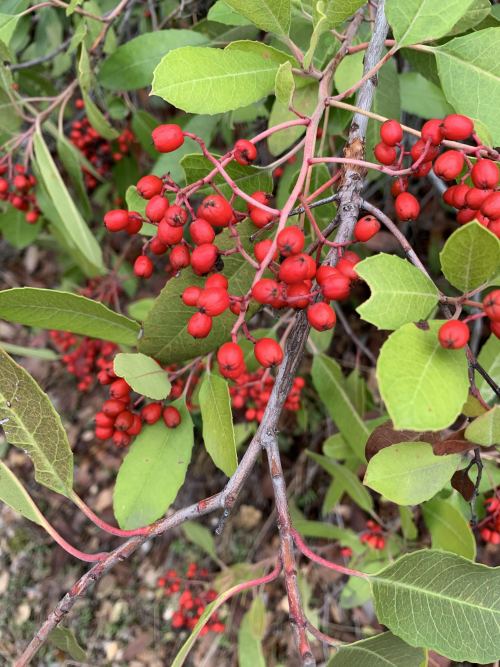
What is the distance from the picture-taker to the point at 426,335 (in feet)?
2.87

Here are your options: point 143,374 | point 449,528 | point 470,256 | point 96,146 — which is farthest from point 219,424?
point 96,146

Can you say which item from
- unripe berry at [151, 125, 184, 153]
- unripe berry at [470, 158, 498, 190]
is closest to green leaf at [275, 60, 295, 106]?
unripe berry at [151, 125, 184, 153]

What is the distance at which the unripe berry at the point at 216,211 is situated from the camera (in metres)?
1.03

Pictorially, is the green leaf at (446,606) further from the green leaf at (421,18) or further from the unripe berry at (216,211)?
the green leaf at (421,18)

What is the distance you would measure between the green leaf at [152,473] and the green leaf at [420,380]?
637mm

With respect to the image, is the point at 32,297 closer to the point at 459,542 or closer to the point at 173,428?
the point at 173,428

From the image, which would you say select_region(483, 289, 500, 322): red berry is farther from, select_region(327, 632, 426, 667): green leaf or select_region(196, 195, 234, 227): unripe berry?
select_region(327, 632, 426, 667): green leaf

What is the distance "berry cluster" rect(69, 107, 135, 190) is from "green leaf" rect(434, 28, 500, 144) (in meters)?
1.63

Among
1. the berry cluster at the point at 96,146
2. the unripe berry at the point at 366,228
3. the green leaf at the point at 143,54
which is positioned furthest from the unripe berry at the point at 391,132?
the berry cluster at the point at 96,146

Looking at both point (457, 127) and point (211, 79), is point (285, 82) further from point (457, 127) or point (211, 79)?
point (457, 127)

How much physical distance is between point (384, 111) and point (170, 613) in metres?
2.23

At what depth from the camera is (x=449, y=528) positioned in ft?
5.17

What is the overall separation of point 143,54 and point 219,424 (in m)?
1.18

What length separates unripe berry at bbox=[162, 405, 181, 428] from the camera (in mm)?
1341
